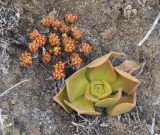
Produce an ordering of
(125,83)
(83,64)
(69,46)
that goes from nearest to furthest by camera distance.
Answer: (69,46), (125,83), (83,64)

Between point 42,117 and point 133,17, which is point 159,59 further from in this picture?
point 42,117

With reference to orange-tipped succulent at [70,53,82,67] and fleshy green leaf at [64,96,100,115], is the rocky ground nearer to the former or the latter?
fleshy green leaf at [64,96,100,115]

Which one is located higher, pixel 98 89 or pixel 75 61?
pixel 75 61

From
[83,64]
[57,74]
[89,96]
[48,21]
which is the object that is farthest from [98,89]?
[48,21]

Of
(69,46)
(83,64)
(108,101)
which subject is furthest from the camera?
(83,64)

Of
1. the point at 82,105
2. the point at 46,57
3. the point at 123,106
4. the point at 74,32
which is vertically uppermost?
the point at 74,32

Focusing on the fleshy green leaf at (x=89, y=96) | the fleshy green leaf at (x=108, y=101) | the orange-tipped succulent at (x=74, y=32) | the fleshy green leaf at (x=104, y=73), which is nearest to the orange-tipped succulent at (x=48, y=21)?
the orange-tipped succulent at (x=74, y=32)

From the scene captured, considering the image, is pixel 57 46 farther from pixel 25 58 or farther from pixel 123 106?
pixel 123 106

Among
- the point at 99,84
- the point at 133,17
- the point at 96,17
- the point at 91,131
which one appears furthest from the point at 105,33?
the point at 91,131

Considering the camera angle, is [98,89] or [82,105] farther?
[98,89]
